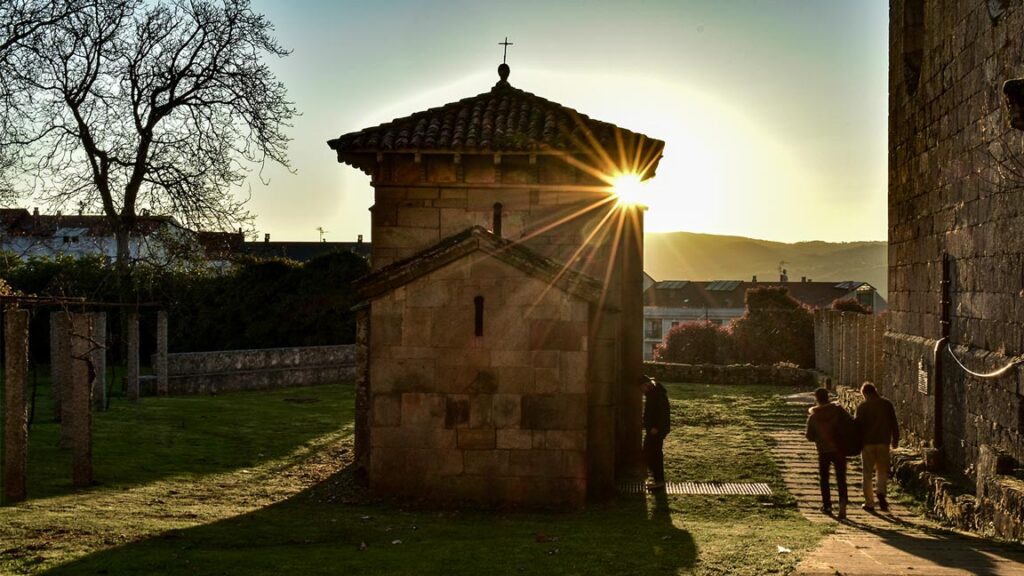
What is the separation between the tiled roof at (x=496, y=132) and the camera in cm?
1620

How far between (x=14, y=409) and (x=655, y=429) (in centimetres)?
881

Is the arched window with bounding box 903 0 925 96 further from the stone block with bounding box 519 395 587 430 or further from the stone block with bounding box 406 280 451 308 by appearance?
the stone block with bounding box 406 280 451 308

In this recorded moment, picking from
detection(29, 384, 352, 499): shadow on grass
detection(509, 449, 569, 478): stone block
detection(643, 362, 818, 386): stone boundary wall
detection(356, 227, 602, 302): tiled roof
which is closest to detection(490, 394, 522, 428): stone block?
detection(509, 449, 569, 478): stone block

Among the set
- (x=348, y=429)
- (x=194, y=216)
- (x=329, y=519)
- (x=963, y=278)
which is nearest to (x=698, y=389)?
(x=348, y=429)

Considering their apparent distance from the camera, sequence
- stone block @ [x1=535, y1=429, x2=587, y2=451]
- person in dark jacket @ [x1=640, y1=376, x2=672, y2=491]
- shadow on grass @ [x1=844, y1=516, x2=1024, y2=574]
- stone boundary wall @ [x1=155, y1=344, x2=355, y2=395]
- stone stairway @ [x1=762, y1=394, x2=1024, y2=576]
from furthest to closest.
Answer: stone boundary wall @ [x1=155, y1=344, x2=355, y2=395] → person in dark jacket @ [x1=640, y1=376, x2=672, y2=491] → stone block @ [x1=535, y1=429, x2=587, y2=451] → shadow on grass @ [x1=844, y1=516, x2=1024, y2=574] → stone stairway @ [x1=762, y1=394, x2=1024, y2=576]

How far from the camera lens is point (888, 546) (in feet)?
32.4

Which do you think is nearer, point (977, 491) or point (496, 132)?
point (977, 491)

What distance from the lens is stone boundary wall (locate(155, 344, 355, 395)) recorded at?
93.0ft

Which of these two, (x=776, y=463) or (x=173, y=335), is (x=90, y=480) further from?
(x=173, y=335)

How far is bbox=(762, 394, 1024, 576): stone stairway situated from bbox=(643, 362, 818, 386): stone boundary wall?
16.4m

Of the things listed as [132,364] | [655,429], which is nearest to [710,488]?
[655,429]

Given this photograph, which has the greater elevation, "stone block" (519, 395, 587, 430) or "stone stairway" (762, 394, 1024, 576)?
"stone block" (519, 395, 587, 430)

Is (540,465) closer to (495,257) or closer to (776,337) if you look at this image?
(495,257)

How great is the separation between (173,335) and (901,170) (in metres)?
→ 26.4
